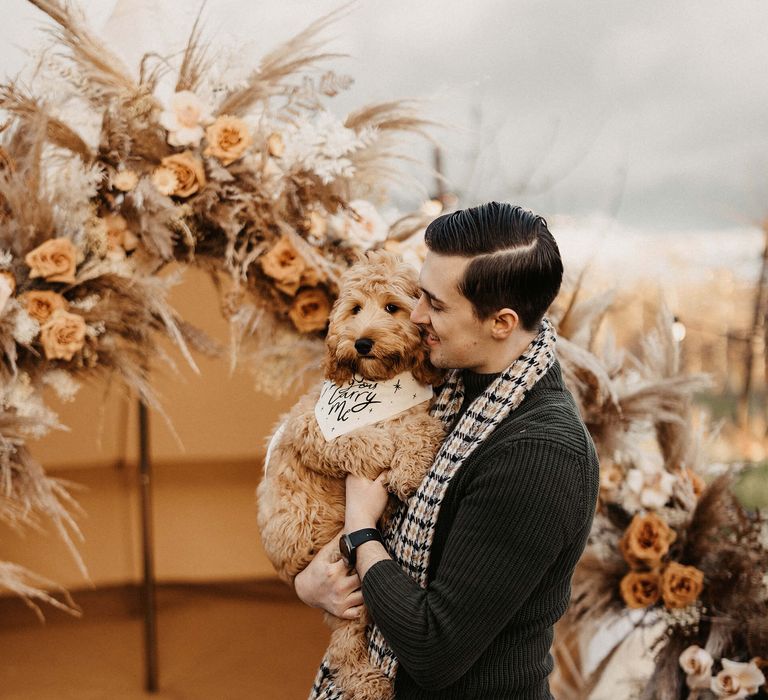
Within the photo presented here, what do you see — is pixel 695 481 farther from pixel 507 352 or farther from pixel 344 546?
pixel 344 546

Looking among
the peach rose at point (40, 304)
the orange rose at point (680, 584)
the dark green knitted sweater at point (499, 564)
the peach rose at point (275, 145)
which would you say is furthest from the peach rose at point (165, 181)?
the orange rose at point (680, 584)

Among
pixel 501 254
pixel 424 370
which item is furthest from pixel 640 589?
pixel 501 254

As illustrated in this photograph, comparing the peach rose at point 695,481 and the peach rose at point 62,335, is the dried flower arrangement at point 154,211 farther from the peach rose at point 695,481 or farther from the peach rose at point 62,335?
the peach rose at point 695,481

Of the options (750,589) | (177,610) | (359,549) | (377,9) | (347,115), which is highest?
(377,9)

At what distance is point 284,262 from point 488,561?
1.28 meters

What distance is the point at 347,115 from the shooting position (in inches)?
97.3

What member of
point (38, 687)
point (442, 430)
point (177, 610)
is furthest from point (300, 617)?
point (442, 430)

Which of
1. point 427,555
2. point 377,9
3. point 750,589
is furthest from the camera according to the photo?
point 377,9

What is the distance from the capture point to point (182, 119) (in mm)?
2275

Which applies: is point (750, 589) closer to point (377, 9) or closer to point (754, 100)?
point (377, 9)

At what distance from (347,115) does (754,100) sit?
14.4 feet

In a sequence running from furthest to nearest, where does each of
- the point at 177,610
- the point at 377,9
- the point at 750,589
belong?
the point at 377,9 → the point at 177,610 → the point at 750,589

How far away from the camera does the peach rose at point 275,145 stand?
7.63 ft

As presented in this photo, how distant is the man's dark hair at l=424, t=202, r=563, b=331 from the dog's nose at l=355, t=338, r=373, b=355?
0.25m
